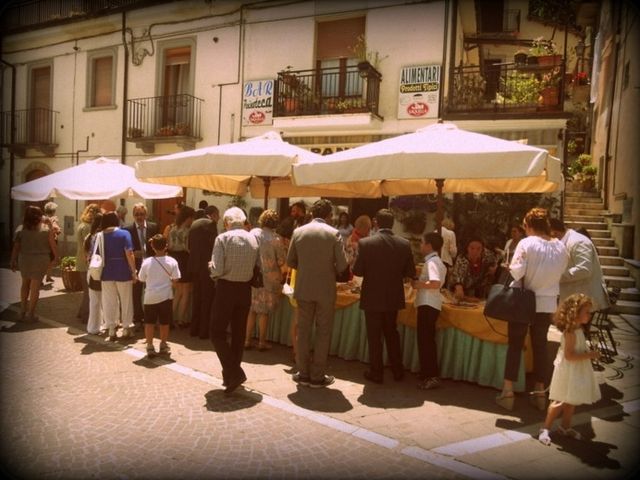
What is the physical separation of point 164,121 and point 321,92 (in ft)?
17.9

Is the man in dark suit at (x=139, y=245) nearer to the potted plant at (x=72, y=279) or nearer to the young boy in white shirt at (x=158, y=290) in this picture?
the young boy in white shirt at (x=158, y=290)

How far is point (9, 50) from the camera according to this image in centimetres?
1950

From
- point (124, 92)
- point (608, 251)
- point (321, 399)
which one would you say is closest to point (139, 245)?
point (321, 399)

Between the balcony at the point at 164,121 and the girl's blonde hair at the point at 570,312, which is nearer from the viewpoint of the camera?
the girl's blonde hair at the point at 570,312

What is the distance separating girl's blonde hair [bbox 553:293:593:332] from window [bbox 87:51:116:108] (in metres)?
16.3

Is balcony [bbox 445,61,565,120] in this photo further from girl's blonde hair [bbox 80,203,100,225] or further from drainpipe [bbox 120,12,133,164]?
drainpipe [bbox 120,12,133,164]

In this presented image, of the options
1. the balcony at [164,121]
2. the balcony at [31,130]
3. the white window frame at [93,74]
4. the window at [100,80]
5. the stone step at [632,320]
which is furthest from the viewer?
the balcony at [31,130]

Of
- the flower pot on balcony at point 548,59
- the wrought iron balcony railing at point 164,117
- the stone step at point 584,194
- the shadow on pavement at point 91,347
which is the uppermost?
the flower pot on balcony at point 548,59

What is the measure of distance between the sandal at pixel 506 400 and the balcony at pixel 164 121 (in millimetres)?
12430

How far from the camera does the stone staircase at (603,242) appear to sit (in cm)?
961

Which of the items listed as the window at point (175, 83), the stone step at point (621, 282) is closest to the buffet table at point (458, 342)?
the stone step at point (621, 282)

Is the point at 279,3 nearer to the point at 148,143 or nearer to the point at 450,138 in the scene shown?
the point at 148,143

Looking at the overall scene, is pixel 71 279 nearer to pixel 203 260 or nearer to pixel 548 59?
pixel 203 260

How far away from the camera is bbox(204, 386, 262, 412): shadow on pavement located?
187 inches
